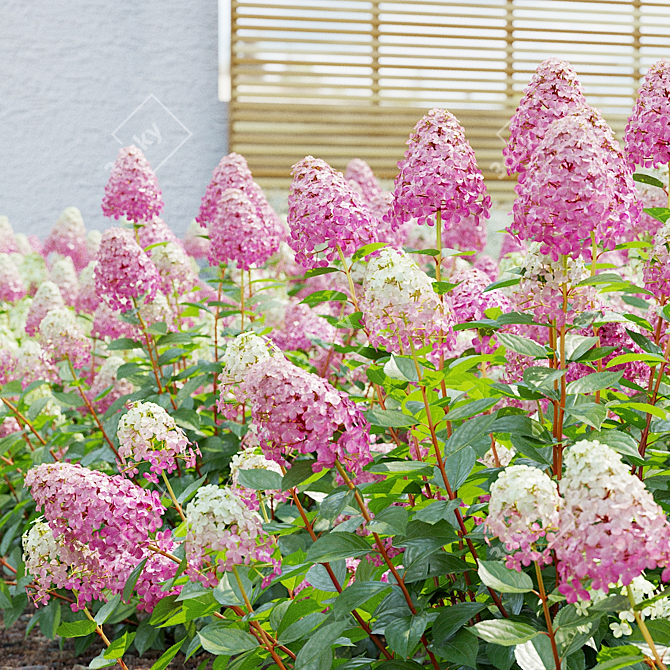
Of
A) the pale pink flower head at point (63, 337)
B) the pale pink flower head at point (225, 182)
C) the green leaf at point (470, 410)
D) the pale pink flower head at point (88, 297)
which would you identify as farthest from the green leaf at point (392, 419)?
the pale pink flower head at point (88, 297)

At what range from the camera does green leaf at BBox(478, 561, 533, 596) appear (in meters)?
0.75

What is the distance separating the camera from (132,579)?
3.37ft

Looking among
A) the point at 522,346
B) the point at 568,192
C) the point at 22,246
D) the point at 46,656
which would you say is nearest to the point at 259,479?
the point at 522,346

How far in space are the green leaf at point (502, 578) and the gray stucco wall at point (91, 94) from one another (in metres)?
5.70

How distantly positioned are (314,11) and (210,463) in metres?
5.73

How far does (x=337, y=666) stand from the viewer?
1.02m

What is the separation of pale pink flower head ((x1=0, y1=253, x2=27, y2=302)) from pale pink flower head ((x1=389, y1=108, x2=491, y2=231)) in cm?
263

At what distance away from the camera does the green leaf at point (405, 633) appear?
2.92 ft

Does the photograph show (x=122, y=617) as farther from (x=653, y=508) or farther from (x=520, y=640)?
(x=653, y=508)

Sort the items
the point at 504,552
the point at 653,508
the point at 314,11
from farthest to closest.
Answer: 1. the point at 314,11
2. the point at 504,552
3. the point at 653,508

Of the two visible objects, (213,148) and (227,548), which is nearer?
(227,548)

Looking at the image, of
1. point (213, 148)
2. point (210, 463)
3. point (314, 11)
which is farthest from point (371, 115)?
point (210, 463)

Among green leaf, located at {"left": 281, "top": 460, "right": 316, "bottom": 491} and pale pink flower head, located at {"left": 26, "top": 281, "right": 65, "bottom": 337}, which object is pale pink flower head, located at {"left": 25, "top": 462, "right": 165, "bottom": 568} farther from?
pale pink flower head, located at {"left": 26, "top": 281, "right": 65, "bottom": 337}

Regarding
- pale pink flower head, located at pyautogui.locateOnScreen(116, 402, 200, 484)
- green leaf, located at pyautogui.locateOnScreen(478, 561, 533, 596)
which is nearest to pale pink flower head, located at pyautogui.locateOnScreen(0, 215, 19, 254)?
pale pink flower head, located at pyautogui.locateOnScreen(116, 402, 200, 484)
